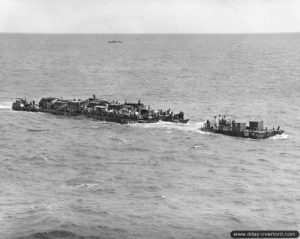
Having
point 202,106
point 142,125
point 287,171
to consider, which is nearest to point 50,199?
point 287,171

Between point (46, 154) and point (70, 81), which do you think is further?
point (70, 81)

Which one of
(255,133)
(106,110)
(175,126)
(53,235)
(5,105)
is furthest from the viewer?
(5,105)

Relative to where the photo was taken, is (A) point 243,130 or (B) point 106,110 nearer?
(A) point 243,130

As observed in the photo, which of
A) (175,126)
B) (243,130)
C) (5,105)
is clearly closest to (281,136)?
(243,130)

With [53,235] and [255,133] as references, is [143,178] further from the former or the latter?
[255,133]

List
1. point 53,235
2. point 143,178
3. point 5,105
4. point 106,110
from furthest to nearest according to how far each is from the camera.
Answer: point 5,105 < point 106,110 < point 143,178 < point 53,235

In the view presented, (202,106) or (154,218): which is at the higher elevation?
(202,106)

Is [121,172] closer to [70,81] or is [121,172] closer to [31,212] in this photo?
[31,212]

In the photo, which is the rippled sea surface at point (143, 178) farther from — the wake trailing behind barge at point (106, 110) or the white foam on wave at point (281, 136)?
the wake trailing behind barge at point (106, 110)
